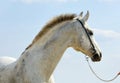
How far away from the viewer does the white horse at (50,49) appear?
22.8 feet

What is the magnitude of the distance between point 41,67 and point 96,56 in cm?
118

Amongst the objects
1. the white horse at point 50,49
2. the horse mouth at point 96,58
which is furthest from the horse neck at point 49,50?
the horse mouth at point 96,58

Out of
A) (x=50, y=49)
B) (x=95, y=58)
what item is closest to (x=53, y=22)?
(x=50, y=49)

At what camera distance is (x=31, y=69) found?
6.92 meters

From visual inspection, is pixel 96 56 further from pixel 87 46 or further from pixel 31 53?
pixel 31 53

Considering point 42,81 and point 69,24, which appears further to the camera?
point 69,24

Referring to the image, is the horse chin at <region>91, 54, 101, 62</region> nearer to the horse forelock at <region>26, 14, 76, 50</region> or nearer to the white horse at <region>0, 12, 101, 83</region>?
the white horse at <region>0, 12, 101, 83</region>

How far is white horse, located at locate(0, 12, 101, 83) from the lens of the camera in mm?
6941

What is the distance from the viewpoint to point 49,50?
278 inches

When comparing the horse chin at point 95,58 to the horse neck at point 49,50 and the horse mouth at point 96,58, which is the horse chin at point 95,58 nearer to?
the horse mouth at point 96,58

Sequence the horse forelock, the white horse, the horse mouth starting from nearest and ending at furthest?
the white horse
the horse mouth
the horse forelock

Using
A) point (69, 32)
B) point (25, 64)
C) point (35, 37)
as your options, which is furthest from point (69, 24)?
point (25, 64)

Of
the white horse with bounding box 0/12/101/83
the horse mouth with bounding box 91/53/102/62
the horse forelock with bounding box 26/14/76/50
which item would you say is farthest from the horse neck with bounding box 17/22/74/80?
the horse mouth with bounding box 91/53/102/62

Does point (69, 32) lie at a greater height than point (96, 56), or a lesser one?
greater
